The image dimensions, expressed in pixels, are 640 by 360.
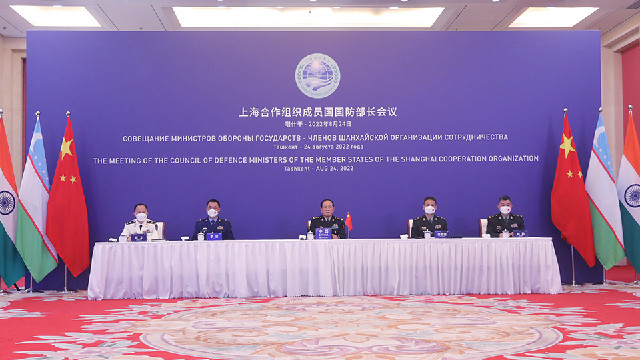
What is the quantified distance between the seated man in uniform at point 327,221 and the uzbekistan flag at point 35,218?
116 inches

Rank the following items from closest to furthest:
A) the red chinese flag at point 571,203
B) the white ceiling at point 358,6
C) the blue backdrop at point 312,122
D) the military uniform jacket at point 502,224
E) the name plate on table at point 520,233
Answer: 1. the name plate on table at point 520,233
2. the military uniform jacket at point 502,224
3. the red chinese flag at point 571,203
4. the blue backdrop at point 312,122
5. the white ceiling at point 358,6

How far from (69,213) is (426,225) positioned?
158 inches

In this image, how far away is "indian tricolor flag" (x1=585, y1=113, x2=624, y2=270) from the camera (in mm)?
7113

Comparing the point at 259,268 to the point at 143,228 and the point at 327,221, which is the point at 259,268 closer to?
the point at 327,221

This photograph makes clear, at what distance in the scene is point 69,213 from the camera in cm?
697

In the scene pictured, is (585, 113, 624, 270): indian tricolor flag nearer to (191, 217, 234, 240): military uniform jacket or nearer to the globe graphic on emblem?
the globe graphic on emblem

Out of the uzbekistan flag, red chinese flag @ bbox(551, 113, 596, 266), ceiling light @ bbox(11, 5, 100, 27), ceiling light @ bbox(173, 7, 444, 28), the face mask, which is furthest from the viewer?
ceiling light @ bbox(173, 7, 444, 28)

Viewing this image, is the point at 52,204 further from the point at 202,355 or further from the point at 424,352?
the point at 424,352

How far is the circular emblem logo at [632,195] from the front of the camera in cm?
723

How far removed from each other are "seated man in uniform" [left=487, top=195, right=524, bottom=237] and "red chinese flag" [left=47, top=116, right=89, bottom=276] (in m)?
4.63

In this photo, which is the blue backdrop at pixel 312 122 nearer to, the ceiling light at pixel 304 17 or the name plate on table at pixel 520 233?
the name plate on table at pixel 520 233

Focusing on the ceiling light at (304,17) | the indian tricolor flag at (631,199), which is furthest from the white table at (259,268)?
the ceiling light at (304,17)

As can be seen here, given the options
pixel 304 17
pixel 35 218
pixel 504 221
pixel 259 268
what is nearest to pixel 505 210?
pixel 504 221

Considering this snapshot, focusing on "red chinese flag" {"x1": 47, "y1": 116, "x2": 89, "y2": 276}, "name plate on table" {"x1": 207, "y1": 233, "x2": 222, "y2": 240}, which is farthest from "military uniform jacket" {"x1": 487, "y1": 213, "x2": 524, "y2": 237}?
"red chinese flag" {"x1": 47, "y1": 116, "x2": 89, "y2": 276}
